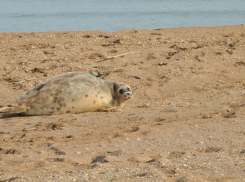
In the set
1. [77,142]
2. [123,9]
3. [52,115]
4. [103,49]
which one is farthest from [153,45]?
[123,9]

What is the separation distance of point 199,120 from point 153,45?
442cm

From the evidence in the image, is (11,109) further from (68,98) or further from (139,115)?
(139,115)

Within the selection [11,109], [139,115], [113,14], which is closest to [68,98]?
[11,109]

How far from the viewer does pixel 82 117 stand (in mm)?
6676

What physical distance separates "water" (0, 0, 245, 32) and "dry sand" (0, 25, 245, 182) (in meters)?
3.16

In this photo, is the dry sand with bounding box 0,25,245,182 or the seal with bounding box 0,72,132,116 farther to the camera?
the seal with bounding box 0,72,132,116

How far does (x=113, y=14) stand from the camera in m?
18.6

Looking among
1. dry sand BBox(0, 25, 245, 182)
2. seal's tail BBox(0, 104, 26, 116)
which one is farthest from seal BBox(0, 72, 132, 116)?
dry sand BBox(0, 25, 245, 182)

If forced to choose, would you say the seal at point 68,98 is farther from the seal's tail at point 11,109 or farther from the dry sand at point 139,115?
the dry sand at point 139,115

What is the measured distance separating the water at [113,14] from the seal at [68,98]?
724 cm

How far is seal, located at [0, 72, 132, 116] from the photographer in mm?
6785

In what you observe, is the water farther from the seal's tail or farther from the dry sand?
the seal's tail

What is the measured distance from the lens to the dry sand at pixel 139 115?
4453mm

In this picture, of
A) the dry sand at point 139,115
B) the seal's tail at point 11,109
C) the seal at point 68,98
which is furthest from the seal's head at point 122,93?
the seal's tail at point 11,109
